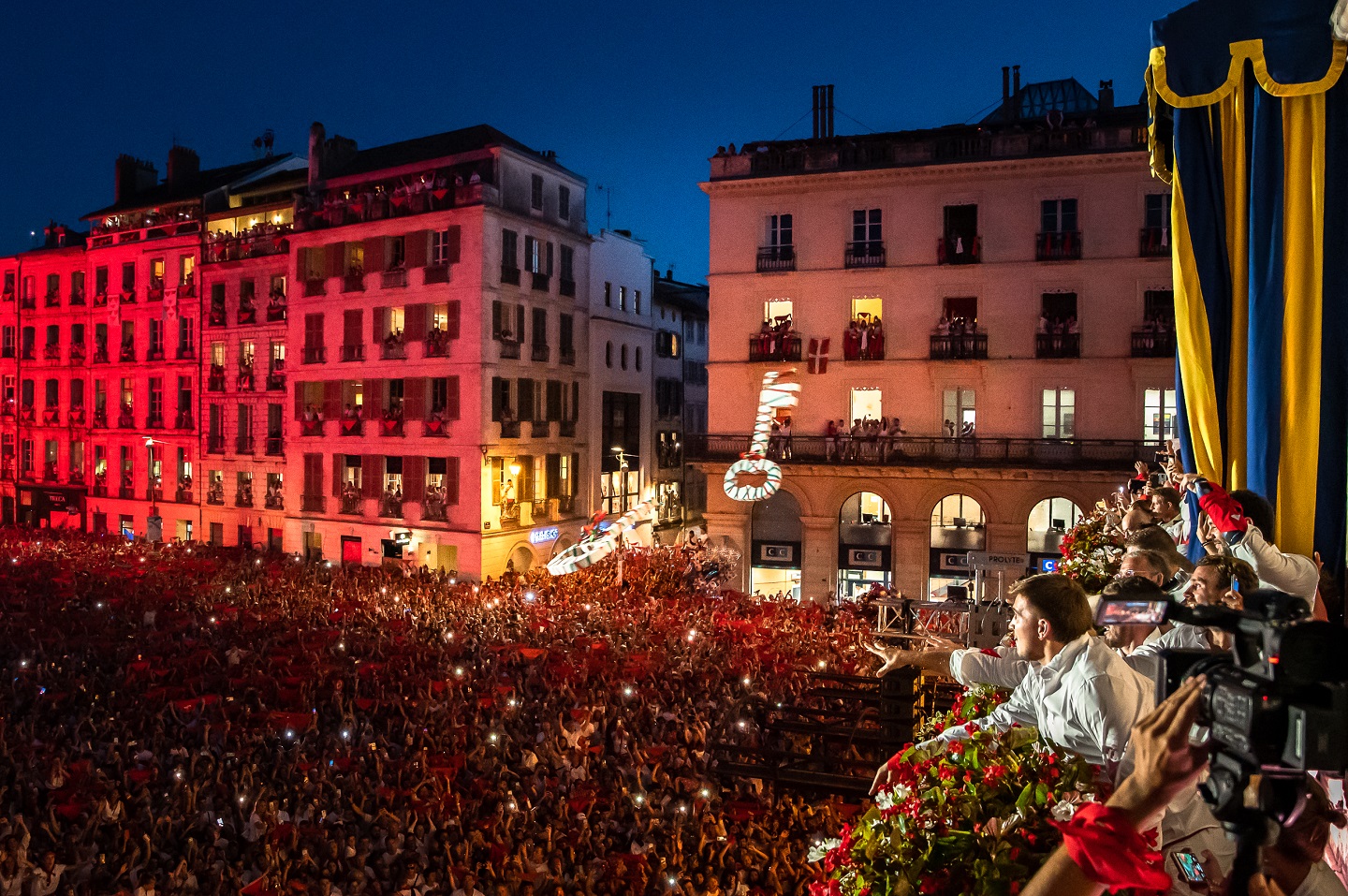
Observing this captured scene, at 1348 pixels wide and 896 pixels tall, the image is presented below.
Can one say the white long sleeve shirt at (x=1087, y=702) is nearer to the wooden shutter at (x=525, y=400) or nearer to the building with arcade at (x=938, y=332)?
the building with arcade at (x=938, y=332)

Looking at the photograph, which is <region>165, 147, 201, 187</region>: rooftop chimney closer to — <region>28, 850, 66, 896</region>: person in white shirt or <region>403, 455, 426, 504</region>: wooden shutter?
<region>403, 455, 426, 504</region>: wooden shutter

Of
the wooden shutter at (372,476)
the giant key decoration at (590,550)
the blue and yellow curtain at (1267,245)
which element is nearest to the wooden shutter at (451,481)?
the wooden shutter at (372,476)

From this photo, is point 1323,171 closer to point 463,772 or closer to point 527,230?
point 463,772

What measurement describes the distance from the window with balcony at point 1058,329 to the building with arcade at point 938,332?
0.15 feet

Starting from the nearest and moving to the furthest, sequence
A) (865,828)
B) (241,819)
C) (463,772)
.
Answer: (865,828), (241,819), (463,772)

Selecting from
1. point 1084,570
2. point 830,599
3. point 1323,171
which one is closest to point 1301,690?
point 1323,171

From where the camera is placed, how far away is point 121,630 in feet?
60.5

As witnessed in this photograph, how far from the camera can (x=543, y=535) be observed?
35531 millimetres

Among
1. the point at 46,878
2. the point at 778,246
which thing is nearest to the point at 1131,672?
the point at 46,878

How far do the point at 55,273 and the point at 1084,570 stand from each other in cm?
5041

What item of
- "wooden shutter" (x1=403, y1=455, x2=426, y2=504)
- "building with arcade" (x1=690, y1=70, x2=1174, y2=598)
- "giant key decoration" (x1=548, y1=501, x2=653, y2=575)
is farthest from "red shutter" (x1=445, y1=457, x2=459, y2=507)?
"giant key decoration" (x1=548, y1=501, x2=653, y2=575)

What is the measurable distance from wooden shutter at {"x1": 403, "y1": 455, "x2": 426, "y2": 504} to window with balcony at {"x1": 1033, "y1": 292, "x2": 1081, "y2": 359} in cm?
1972

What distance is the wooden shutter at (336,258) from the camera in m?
37.2

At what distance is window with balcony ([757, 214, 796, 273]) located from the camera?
31.3 meters
